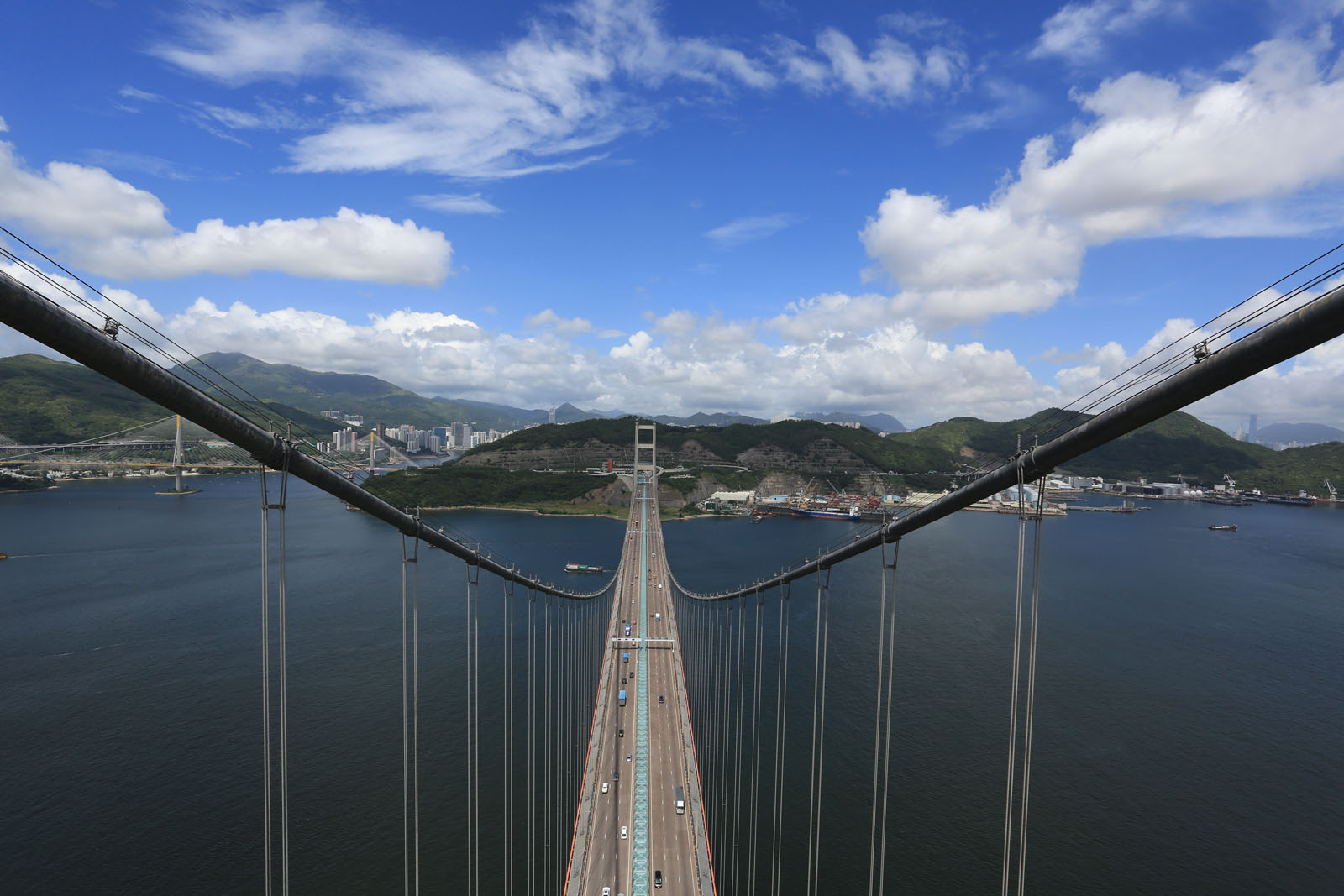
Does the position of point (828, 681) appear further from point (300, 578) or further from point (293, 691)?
point (300, 578)

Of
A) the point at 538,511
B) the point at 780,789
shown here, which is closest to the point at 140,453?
the point at 538,511

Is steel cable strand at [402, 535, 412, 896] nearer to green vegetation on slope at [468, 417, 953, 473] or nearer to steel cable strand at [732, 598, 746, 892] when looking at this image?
steel cable strand at [732, 598, 746, 892]

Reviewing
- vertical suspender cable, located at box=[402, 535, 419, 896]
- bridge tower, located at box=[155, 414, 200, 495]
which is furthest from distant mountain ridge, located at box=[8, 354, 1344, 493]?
vertical suspender cable, located at box=[402, 535, 419, 896]

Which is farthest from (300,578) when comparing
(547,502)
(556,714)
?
(547,502)

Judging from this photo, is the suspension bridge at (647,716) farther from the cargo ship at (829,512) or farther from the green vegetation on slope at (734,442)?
the green vegetation on slope at (734,442)

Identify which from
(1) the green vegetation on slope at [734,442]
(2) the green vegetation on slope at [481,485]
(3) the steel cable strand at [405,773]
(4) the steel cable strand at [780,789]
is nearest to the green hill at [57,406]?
(2) the green vegetation on slope at [481,485]

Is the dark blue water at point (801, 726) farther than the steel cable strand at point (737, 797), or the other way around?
the dark blue water at point (801, 726)
